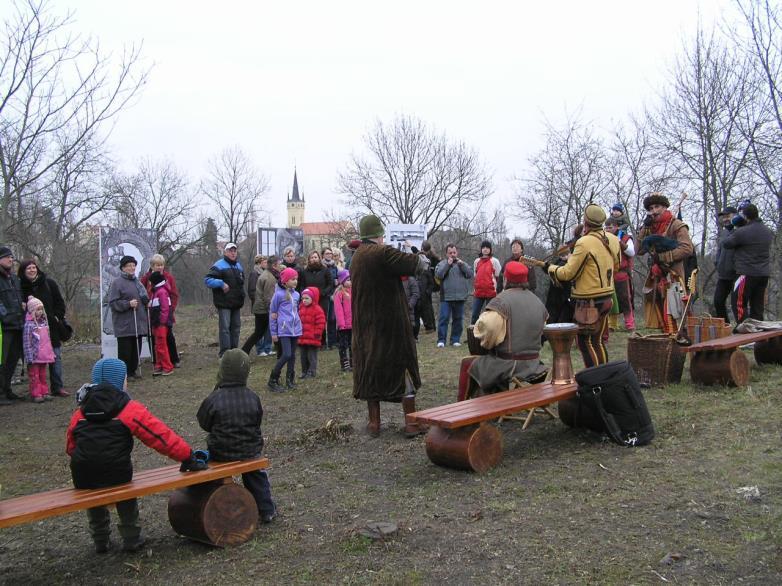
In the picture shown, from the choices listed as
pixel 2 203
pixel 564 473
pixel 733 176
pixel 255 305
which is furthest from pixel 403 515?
pixel 733 176

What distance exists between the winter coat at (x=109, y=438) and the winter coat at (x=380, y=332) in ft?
8.46

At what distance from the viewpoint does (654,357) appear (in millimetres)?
7520

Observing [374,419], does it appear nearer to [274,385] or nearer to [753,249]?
[274,385]

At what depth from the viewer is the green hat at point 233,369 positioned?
178 inches

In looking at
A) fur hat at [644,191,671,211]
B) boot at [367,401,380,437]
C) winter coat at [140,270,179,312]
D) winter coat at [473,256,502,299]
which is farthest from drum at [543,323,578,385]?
winter coat at [140,270,179,312]

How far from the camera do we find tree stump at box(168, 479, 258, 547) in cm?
407

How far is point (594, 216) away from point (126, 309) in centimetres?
739

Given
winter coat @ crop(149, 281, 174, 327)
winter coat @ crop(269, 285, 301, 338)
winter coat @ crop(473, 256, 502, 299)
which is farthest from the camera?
winter coat @ crop(473, 256, 502, 299)

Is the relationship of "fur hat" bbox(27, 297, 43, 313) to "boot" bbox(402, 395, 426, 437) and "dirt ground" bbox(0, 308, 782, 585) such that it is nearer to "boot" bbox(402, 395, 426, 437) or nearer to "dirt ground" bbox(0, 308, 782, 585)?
"dirt ground" bbox(0, 308, 782, 585)

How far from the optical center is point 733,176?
17281 millimetres

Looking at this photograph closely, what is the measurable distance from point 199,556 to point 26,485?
8.71 feet

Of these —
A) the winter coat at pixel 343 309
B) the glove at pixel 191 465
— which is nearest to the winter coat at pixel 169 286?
the winter coat at pixel 343 309

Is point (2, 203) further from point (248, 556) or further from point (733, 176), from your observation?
point (733, 176)

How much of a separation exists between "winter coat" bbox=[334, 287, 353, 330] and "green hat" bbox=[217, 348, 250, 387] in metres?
5.96
